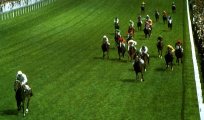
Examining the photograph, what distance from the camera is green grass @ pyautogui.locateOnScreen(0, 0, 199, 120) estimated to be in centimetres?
2328

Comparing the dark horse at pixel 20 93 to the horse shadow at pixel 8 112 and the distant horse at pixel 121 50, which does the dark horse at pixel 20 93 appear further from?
the distant horse at pixel 121 50

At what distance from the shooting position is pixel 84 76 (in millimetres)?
30484

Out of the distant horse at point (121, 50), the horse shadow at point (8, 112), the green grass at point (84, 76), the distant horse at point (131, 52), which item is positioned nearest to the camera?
the horse shadow at point (8, 112)

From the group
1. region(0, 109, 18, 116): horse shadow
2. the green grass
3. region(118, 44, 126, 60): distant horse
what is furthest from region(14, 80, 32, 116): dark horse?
region(118, 44, 126, 60): distant horse

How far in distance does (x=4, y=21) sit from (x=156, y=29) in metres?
14.8

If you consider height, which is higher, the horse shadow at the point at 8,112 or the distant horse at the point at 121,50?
the distant horse at the point at 121,50

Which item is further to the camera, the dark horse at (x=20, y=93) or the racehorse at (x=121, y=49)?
the racehorse at (x=121, y=49)

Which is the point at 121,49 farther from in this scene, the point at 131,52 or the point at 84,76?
the point at 84,76

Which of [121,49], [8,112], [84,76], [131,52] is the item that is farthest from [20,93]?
[121,49]

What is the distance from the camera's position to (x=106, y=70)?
32344 millimetres

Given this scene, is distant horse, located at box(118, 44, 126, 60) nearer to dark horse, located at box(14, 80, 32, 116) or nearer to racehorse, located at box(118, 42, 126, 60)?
racehorse, located at box(118, 42, 126, 60)

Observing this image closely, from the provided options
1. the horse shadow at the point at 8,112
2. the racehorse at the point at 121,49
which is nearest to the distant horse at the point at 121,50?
the racehorse at the point at 121,49

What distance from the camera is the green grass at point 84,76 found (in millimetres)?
23281

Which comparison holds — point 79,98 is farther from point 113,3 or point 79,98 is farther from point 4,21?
point 113,3
